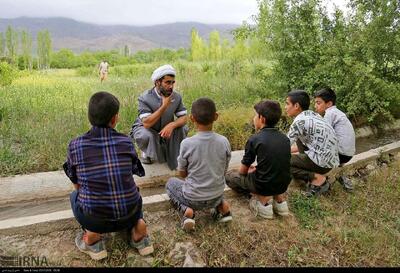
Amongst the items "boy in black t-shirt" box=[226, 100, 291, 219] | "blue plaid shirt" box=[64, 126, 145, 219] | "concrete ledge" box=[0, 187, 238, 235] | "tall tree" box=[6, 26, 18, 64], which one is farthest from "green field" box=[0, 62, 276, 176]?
"tall tree" box=[6, 26, 18, 64]

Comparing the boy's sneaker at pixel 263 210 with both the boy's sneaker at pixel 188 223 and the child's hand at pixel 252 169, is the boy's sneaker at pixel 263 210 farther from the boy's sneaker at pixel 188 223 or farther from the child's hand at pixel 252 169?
the boy's sneaker at pixel 188 223

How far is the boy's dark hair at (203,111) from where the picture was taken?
2.88 metres

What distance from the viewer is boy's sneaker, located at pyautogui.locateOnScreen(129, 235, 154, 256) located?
2691 mm

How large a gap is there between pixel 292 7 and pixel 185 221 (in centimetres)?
535

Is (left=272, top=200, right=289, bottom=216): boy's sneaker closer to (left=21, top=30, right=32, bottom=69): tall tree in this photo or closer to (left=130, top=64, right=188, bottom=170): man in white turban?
(left=130, top=64, right=188, bottom=170): man in white turban

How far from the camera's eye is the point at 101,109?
2494mm

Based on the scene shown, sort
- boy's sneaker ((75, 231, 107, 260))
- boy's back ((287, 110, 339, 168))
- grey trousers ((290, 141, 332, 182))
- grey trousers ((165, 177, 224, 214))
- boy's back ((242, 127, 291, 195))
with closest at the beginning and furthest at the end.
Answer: boy's sneaker ((75, 231, 107, 260)) → grey trousers ((165, 177, 224, 214)) → boy's back ((242, 127, 291, 195)) → boy's back ((287, 110, 339, 168)) → grey trousers ((290, 141, 332, 182))

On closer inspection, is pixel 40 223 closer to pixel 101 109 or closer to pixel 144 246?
pixel 144 246

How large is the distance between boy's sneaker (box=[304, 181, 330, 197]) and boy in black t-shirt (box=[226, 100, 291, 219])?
1.77ft

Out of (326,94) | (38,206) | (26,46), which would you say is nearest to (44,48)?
(26,46)

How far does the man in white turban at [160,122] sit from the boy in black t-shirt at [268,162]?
1002mm

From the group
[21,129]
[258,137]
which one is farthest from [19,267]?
[21,129]

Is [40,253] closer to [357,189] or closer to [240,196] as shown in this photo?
[240,196]

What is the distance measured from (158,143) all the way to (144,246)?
5.24 feet
